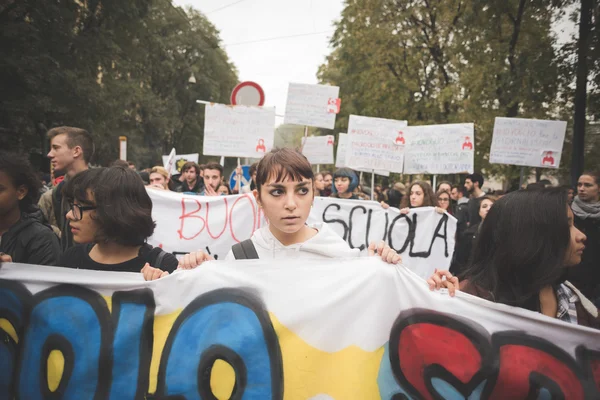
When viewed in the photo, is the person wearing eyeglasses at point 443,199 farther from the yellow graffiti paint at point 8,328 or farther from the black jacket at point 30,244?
the yellow graffiti paint at point 8,328

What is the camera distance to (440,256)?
4.96 metres

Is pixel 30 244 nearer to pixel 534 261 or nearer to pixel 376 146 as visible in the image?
pixel 534 261

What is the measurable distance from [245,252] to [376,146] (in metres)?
5.15

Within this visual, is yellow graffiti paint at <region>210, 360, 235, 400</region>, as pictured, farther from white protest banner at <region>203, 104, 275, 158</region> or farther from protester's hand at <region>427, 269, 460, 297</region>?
white protest banner at <region>203, 104, 275, 158</region>

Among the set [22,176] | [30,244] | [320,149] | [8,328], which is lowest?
[8,328]

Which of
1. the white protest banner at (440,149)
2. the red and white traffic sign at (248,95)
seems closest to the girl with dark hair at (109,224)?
the red and white traffic sign at (248,95)

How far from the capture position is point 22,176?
8.07 ft

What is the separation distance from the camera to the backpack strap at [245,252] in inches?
82.4

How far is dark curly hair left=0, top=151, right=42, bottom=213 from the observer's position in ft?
7.91

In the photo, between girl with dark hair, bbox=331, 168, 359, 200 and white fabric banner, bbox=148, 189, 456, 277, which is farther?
girl with dark hair, bbox=331, 168, 359, 200

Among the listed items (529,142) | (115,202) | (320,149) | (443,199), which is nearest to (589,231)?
(443,199)

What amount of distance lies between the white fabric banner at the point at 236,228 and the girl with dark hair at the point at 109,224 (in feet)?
8.67

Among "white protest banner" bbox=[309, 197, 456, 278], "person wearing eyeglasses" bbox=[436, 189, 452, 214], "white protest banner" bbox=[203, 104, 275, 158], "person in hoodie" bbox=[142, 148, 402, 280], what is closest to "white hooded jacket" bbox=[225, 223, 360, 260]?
→ "person in hoodie" bbox=[142, 148, 402, 280]

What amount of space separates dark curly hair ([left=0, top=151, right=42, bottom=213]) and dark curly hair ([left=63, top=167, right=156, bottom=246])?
0.38 meters
